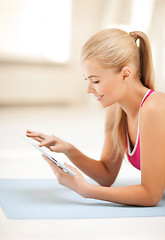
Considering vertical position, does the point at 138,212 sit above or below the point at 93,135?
above

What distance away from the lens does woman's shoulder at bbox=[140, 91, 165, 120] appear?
1.43 metres

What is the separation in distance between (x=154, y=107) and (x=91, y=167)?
18.9 inches

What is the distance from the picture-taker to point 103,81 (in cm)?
154

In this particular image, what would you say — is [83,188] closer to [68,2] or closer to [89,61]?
[89,61]

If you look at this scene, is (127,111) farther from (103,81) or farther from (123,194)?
(123,194)

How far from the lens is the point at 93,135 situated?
3.40 m

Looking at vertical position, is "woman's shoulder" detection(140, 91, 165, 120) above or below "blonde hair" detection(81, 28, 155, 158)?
below

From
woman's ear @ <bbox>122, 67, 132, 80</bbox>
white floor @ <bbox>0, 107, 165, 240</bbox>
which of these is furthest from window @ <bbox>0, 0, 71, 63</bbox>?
woman's ear @ <bbox>122, 67, 132, 80</bbox>

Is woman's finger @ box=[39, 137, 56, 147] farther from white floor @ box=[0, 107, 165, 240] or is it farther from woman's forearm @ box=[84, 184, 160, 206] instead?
woman's forearm @ box=[84, 184, 160, 206]

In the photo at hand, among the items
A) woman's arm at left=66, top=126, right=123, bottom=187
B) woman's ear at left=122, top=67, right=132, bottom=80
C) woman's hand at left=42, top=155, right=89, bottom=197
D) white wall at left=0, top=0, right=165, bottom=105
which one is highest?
woman's ear at left=122, top=67, right=132, bottom=80

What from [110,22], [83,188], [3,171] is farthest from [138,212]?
[110,22]

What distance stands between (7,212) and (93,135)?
2053 mm

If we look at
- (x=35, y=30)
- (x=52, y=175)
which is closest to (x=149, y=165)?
(x=52, y=175)

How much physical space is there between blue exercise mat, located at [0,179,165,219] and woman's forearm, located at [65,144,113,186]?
13 cm
